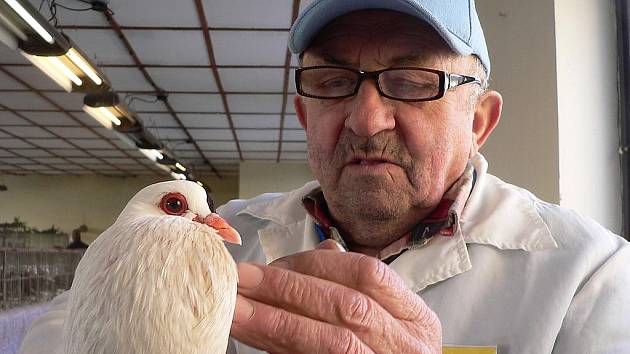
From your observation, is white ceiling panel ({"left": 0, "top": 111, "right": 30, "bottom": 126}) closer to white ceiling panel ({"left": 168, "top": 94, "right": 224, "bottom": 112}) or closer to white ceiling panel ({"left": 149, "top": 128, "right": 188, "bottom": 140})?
white ceiling panel ({"left": 149, "top": 128, "right": 188, "bottom": 140})

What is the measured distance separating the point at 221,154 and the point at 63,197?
5.36m

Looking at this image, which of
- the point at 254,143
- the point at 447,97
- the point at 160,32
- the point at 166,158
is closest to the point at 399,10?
the point at 447,97

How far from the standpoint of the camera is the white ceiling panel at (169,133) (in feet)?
26.4

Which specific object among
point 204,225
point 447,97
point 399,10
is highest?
point 399,10

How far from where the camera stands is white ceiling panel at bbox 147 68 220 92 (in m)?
5.39

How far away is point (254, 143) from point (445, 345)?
7993 millimetres

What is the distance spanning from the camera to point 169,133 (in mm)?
8266

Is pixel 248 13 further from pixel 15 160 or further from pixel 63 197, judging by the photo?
pixel 63 197

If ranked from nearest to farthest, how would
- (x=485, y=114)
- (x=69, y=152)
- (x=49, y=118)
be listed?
(x=485, y=114), (x=49, y=118), (x=69, y=152)

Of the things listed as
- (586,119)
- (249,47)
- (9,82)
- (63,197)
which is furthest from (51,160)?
(586,119)

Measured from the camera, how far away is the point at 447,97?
1.07m

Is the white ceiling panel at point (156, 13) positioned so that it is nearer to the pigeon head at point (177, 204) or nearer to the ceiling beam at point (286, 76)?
the ceiling beam at point (286, 76)

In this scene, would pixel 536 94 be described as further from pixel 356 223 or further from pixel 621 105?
pixel 356 223

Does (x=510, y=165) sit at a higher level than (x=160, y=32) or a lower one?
lower
